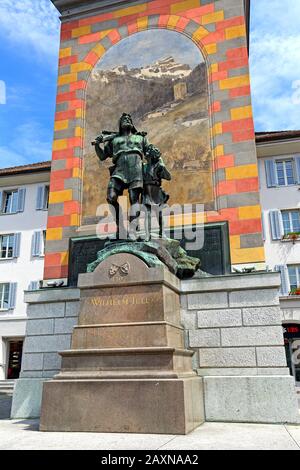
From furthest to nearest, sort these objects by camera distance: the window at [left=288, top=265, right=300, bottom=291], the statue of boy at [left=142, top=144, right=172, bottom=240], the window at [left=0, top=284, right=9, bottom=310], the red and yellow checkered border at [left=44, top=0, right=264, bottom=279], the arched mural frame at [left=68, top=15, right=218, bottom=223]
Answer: the window at [left=0, top=284, right=9, bottom=310] < the window at [left=288, top=265, right=300, bottom=291] < the arched mural frame at [left=68, top=15, right=218, bottom=223] < the red and yellow checkered border at [left=44, top=0, right=264, bottom=279] < the statue of boy at [left=142, top=144, right=172, bottom=240]

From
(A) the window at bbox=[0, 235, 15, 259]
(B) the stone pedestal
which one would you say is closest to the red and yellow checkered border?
(B) the stone pedestal

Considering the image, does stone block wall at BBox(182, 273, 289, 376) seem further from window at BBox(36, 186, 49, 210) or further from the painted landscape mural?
window at BBox(36, 186, 49, 210)

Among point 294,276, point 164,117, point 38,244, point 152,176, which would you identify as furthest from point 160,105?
point 38,244

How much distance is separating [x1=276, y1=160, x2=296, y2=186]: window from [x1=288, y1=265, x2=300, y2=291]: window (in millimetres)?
4836

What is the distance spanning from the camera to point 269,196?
25.1 metres

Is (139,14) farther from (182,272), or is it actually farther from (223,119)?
(182,272)

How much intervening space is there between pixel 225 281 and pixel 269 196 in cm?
1683

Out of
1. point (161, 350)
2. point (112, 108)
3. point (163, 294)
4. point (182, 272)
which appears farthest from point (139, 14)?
point (161, 350)

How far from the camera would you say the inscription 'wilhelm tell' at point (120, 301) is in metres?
7.75

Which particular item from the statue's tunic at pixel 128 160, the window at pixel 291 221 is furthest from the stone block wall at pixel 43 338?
the window at pixel 291 221

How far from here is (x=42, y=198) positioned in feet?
94.6

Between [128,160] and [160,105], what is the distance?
12.4ft

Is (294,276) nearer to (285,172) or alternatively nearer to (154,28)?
(285,172)

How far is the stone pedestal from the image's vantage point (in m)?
6.66
